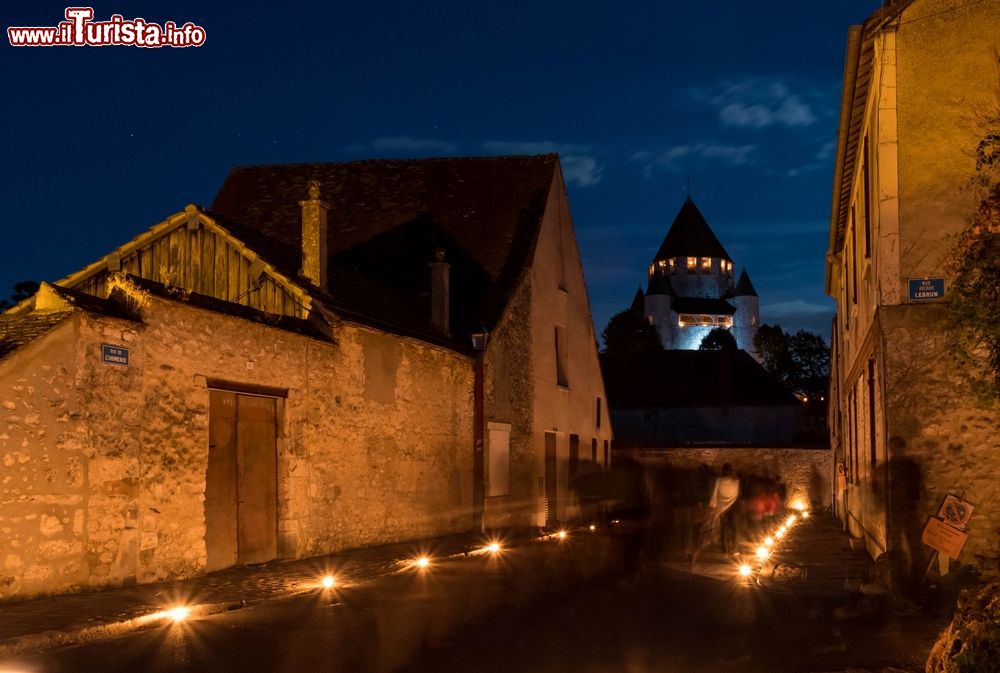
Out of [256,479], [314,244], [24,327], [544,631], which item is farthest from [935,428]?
[314,244]

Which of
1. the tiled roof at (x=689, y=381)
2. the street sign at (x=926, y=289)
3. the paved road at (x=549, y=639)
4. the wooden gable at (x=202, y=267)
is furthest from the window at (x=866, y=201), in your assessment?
the tiled roof at (x=689, y=381)

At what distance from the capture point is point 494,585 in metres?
12.9

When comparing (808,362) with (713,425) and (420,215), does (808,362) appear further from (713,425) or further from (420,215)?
(420,215)

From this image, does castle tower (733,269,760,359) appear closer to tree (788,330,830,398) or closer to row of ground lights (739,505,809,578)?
tree (788,330,830,398)

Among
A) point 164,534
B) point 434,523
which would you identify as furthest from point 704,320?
point 164,534

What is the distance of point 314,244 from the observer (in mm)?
18312

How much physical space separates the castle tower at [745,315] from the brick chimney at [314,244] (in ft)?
372

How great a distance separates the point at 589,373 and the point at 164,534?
19.8 meters

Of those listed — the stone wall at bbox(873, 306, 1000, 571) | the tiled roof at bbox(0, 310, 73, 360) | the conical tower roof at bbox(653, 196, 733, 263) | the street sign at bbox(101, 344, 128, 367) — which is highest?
the conical tower roof at bbox(653, 196, 733, 263)

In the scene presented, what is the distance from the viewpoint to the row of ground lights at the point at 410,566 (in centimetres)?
1013

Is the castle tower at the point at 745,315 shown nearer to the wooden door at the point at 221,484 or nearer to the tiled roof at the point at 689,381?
the tiled roof at the point at 689,381

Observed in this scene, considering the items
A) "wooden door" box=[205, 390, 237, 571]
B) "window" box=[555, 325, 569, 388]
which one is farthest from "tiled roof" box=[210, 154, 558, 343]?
"wooden door" box=[205, 390, 237, 571]

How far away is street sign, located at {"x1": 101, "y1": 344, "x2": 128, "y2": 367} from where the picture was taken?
11844mm

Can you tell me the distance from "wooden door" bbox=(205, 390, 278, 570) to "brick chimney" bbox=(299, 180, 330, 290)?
366 centimetres
